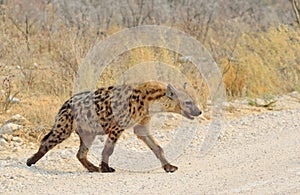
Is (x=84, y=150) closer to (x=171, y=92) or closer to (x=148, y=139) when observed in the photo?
(x=148, y=139)

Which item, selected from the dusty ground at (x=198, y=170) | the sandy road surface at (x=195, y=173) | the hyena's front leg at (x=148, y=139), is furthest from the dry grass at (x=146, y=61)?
the hyena's front leg at (x=148, y=139)

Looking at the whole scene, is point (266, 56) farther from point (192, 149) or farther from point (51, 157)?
point (51, 157)

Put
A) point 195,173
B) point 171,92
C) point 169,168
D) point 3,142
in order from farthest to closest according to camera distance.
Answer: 1. point 3,142
2. point 171,92
3. point 169,168
4. point 195,173

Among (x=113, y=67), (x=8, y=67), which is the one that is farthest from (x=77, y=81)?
(x=8, y=67)

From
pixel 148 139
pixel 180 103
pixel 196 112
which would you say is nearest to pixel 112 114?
pixel 148 139

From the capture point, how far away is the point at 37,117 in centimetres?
970

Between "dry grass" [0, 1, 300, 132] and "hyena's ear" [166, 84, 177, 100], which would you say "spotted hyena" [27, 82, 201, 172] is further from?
"dry grass" [0, 1, 300, 132]

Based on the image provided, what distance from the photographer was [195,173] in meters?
7.04

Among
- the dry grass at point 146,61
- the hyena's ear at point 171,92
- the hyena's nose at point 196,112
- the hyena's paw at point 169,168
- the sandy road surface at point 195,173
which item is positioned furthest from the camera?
the dry grass at point 146,61

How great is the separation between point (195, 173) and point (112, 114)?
112cm

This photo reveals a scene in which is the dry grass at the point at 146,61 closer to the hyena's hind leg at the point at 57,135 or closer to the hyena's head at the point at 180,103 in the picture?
the hyena's hind leg at the point at 57,135

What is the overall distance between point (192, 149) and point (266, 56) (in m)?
Answer: 4.77

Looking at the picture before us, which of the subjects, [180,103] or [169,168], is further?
[180,103]

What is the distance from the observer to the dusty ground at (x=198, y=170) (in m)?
6.38
